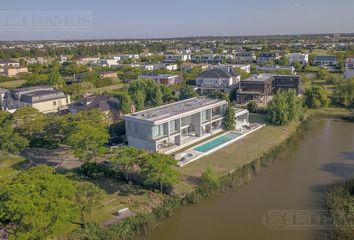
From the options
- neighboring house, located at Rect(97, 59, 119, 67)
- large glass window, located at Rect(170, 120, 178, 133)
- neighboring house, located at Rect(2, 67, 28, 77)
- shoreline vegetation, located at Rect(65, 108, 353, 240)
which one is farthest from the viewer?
neighboring house, located at Rect(97, 59, 119, 67)

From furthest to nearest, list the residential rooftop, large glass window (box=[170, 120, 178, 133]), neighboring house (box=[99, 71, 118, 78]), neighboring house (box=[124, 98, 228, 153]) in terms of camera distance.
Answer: neighboring house (box=[99, 71, 118, 78]), the residential rooftop, large glass window (box=[170, 120, 178, 133]), neighboring house (box=[124, 98, 228, 153])

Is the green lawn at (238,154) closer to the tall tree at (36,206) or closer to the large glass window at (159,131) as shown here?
the large glass window at (159,131)

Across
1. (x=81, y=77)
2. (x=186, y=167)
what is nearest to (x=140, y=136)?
(x=186, y=167)

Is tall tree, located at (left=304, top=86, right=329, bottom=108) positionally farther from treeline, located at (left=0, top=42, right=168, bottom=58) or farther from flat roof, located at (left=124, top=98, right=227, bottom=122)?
treeline, located at (left=0, top=42, right=168, bottom=58)

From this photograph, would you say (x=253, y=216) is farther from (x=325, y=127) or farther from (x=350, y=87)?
(x=350, y=87)

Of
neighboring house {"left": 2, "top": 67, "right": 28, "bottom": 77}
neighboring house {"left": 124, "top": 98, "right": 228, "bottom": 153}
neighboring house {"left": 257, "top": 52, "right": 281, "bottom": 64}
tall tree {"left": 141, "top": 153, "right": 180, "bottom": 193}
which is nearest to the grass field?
neighboring house {"left": 2, "top": 67, "right": 28, "bottom": 77}

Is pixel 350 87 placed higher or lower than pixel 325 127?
higher
